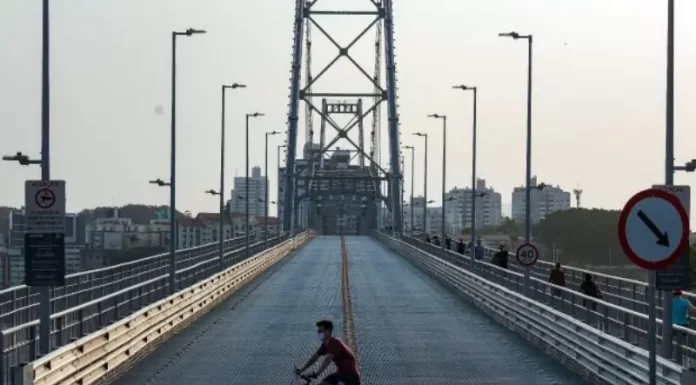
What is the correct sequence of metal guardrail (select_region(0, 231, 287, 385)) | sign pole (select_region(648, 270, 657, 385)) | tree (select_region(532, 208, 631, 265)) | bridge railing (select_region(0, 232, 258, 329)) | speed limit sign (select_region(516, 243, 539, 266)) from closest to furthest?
sign pole (select_region(648, 270, 657, 385)) < metal guardrail (select_region(0, 231, 287, 385)) < bridge railing (select_region(0, 232, 258, 329)) < speed limit sign (select_region(516, 243, 539, 266)) < tree (select_region(532, 208, 631, 265))

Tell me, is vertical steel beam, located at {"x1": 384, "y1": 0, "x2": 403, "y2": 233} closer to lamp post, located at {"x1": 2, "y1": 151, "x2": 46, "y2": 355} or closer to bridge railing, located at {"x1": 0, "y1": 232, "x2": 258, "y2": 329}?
bridge railing, located at {"x1": 0, "y1": 232, "x2": 258, "y2": 329}

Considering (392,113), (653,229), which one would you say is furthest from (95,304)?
(392,113)

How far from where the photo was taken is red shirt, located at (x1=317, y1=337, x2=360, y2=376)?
55.2 ft

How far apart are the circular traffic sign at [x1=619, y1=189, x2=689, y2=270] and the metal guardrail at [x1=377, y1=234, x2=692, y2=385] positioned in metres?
2.15

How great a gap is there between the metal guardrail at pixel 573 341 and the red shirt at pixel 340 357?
3.56m

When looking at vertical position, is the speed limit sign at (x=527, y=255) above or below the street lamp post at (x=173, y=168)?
below

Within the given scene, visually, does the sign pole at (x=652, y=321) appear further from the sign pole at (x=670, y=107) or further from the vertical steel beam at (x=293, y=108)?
the vertical steel beam at (x=293, y=108)

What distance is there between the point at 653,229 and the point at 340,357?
392 centimetres

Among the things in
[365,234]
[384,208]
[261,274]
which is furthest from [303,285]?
[365,234]

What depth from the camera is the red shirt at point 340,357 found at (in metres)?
16.8

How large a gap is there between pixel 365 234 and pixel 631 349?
572ft

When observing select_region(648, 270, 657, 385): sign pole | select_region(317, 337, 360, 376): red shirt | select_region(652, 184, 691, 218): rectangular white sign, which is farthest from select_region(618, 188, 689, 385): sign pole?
select_region(652, 184, 691, 218): rectangular white sign

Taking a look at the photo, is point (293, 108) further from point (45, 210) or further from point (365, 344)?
point (45, 210)

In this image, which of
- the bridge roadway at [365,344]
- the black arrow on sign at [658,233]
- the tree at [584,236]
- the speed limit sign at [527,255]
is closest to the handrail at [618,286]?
the speed limit sign at [527,255]
